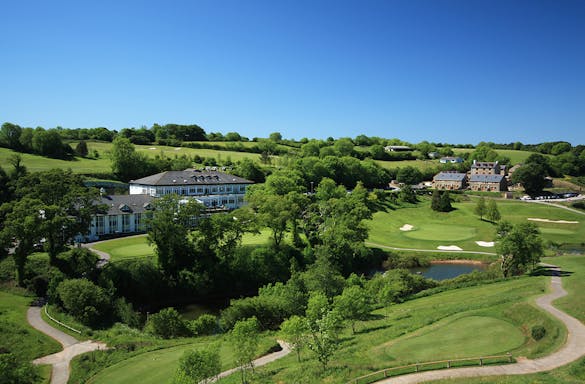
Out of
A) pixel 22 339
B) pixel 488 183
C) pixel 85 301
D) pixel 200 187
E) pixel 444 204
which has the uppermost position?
pixel 488 183

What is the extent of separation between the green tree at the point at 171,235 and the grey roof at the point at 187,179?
2760 cm

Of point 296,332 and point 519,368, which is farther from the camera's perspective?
point 296,332

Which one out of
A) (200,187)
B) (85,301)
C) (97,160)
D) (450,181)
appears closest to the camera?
(85,301)

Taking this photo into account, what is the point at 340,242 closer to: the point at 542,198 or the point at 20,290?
the point at 20,290

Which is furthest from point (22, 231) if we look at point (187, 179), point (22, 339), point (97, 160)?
point (97, 160)

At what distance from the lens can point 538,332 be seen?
24.4m

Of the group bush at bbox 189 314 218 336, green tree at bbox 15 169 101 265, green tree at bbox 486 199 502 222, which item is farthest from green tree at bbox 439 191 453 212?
green tree at bbox 15 169 101 265

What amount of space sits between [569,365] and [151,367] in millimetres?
24148

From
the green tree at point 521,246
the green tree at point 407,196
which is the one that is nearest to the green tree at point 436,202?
the green tree at point 407,196

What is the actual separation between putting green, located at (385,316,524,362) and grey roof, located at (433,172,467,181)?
104748mm

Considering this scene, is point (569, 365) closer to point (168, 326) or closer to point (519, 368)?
point (519, 368)

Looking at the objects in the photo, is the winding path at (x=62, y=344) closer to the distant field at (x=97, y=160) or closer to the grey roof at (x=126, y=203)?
the grey roof at (x=126, y=203)

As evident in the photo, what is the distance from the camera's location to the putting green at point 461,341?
23484 millimetres

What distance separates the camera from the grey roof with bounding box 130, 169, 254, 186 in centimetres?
7962
